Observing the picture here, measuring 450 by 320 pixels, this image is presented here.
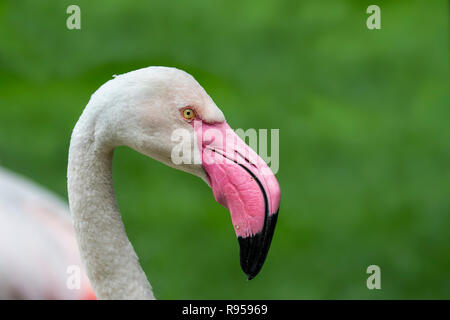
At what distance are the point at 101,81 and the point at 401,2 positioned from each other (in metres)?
2.95

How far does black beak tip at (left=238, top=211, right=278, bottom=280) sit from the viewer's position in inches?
68.7

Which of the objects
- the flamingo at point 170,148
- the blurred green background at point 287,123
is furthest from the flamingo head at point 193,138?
the blurred green background at point 287,123

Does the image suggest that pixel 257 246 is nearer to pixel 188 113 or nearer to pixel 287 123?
pixel 188 113

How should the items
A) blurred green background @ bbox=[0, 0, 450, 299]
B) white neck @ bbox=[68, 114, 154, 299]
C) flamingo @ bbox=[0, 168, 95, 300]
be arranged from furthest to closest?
blurred green background @ bbox=[0, 0, 450, 299] < flamingo @ bbox=[0, 168, 95, 300] < white neck @ bbox=[68, 114, 154, 299]

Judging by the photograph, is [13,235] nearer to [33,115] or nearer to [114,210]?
[114,210]

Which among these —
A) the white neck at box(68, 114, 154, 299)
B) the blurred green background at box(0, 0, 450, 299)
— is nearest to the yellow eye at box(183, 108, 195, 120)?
the white neck at box(68, 114, 154, 299)

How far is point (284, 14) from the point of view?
612 cm

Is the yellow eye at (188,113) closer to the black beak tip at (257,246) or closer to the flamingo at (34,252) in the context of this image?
the black beak tip at (257,246)

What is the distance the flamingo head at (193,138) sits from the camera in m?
1.75

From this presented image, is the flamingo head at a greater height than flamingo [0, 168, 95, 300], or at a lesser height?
greater

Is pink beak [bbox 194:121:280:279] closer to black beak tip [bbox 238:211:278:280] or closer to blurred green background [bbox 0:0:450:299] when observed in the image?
black beak tip [bbox 238:211:278:280]

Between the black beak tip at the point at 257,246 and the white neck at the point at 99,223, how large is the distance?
13.7 inches

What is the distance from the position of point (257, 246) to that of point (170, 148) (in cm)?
35

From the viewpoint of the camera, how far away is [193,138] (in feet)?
5.86
